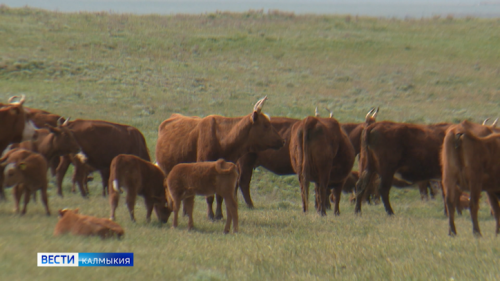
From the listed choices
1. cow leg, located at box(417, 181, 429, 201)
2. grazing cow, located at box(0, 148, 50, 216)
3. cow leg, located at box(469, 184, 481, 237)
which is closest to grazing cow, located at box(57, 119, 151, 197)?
grazing cow, located at box(0, 148, 50, 216)

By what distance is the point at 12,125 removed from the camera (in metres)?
9.84

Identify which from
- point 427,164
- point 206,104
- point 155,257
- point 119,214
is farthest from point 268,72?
point 155,257

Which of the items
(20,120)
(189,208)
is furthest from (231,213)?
(20,120)

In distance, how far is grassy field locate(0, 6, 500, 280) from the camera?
6.32 m

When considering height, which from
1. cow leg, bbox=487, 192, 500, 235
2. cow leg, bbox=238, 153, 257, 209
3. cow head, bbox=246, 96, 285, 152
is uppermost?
cow head, bbox=246, 96, 285, 152

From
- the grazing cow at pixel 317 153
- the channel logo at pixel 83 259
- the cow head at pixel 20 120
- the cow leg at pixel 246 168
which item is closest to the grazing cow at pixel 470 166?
the grazing cow at pixel 317 153

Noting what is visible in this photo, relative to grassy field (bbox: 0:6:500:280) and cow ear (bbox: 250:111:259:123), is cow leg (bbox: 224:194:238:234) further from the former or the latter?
cow ear (bbox: 250:111:259:123)

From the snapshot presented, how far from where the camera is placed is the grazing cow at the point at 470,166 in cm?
889

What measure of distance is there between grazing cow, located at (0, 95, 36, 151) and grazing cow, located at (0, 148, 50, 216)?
0.84 feet

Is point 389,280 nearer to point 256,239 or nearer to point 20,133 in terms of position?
point 256,239

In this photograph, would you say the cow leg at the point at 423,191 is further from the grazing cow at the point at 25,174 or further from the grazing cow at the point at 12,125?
the grazing cow at the point at 12,125

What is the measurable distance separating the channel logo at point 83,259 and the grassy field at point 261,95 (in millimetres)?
119

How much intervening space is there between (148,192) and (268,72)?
92.3 ft

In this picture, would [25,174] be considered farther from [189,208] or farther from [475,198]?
[475,198]
